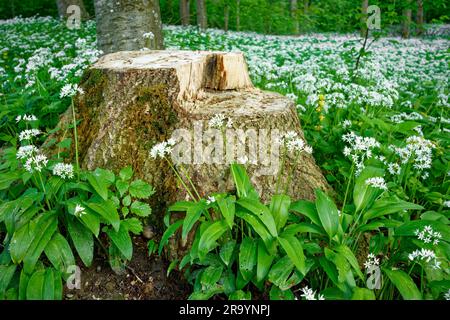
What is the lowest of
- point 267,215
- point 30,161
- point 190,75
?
point 267,215

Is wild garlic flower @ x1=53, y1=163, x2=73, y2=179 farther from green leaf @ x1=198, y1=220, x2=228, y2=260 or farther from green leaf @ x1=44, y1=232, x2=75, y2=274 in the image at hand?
green leaf @ x1=198, y1=220, x2=228, y2=260

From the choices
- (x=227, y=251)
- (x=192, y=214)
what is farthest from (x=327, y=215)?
(x=192, y=214)

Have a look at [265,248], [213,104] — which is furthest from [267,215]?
[213,104]

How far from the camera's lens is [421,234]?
6.81ft

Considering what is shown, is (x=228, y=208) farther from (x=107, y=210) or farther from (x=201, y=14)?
(x=201, y=14)

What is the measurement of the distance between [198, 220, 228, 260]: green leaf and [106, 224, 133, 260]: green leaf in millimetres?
466

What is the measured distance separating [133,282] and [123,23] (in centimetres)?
408

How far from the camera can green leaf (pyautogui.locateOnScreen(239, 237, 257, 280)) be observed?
6.86ft

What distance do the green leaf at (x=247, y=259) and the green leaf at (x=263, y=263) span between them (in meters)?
0.04

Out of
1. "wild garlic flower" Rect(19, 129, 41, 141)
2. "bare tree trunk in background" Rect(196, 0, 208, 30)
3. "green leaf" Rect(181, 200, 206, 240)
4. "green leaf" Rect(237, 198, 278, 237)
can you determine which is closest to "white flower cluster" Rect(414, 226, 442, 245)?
"green leaf" Rect(237, 198, 278, 237)

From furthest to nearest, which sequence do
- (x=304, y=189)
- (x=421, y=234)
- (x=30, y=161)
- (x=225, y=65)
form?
1. (x=225, y=65)
2. (x=304, y=189)
3. (x=30, y=161)
4. (x=421, y=234)

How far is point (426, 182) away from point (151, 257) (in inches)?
93.9

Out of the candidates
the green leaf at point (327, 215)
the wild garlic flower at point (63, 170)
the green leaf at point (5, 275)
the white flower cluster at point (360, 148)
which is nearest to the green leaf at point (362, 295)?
the green leaf at point (327, 215)

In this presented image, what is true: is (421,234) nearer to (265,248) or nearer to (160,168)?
(265,248)
